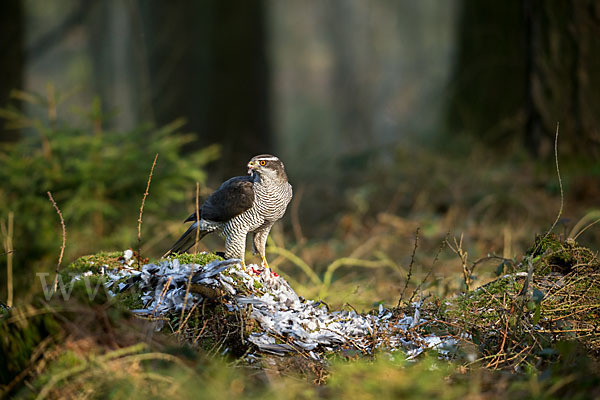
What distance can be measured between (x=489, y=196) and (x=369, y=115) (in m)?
16.9

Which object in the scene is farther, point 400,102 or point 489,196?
point 400,102

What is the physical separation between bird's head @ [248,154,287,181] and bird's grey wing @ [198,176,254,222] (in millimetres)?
133

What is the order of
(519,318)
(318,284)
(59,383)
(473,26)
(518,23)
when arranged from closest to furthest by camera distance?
(59,383) < (519,318) < (318,284) < (518,23) < (473,26)

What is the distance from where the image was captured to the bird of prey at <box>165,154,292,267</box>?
9.41ft

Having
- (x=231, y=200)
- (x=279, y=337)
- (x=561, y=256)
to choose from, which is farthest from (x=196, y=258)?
(x=561, y=256)

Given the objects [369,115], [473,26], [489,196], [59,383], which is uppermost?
[473,26]

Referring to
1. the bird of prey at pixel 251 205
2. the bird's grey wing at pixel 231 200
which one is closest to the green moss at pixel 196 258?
the bird of prey at pixel 251 205

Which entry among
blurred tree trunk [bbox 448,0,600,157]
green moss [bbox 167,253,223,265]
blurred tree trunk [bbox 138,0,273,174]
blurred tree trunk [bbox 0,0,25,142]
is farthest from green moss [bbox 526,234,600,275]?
blurred tree trunk [bbox 0,0,25,142]

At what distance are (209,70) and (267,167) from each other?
245 inches

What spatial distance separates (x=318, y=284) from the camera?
4.37m

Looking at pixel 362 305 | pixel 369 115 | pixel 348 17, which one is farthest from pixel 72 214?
pixel 348 17

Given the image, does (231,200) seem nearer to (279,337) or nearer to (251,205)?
(251,205)

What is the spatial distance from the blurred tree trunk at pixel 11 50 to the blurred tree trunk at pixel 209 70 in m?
1.77

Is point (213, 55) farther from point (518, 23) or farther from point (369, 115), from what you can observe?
point (369, 115)
